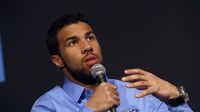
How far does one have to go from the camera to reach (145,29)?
2.70 metres

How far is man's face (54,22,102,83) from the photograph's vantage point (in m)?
1.79

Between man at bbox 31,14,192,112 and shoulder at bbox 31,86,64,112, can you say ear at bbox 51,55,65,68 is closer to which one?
man at bbox 31,14,192,112

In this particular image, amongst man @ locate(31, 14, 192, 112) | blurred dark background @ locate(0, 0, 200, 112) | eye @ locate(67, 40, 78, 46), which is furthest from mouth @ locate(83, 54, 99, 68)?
blurred dark background @ locate(0, 0, 200, 112)

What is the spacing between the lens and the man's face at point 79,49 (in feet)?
5.87

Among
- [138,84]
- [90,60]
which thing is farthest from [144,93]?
[90,60]

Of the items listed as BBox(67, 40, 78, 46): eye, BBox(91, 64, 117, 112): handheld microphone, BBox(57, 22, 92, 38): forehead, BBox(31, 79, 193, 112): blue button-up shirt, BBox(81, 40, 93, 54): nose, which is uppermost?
BBox(57, 22, 92, 38): forehead

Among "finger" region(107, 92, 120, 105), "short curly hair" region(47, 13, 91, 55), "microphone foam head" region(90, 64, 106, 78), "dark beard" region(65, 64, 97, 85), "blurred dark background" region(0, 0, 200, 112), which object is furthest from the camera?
"blurred dark background" region(0, 0, 200, 112)

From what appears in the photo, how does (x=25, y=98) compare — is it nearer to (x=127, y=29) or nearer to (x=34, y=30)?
(x=34, y=30)

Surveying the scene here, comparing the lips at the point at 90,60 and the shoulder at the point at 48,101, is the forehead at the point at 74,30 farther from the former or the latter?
the shoulder at the point at 48,101

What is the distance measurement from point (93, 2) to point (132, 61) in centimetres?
45

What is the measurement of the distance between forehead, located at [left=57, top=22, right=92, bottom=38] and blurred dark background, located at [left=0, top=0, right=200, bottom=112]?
1.98 ft

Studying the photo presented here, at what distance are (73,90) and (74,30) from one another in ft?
0.91

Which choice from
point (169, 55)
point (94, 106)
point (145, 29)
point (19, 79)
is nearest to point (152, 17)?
point (145, 29)

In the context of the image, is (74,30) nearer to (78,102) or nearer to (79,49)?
(79,49)
